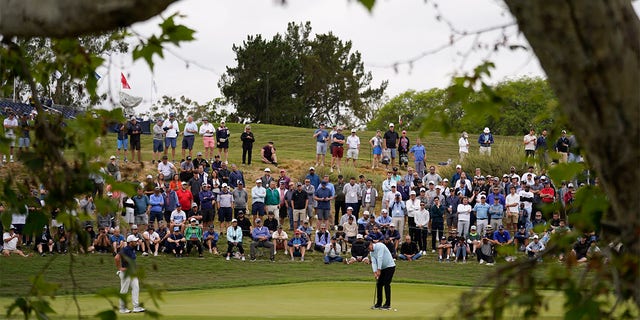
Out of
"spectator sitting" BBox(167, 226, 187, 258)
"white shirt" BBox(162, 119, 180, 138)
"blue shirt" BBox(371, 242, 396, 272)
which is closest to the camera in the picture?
"blue shirt" BBox(371, 242, 396, 272)

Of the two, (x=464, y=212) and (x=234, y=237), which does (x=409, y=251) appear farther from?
(x=234, y=237)

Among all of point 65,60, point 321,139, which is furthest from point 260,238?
point 65,60

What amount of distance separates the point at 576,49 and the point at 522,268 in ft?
3.60

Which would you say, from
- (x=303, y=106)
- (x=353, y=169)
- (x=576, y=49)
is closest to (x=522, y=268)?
(x=576, y=49)

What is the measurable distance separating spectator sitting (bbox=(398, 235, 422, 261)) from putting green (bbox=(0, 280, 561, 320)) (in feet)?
14.9

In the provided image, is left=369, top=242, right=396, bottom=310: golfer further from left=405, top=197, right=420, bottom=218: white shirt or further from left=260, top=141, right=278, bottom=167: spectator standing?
left=260, top=141, right=278, bottom=167: spectator standing

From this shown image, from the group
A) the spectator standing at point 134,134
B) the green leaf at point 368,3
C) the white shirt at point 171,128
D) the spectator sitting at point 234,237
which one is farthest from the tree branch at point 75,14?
the white shirt at point 171,128

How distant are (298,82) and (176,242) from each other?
5641 centimetres

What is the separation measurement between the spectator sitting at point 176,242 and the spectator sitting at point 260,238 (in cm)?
217

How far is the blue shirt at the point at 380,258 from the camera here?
21016mm

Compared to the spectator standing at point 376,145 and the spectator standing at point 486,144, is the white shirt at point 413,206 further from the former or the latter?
the spectator standing at point 486,144

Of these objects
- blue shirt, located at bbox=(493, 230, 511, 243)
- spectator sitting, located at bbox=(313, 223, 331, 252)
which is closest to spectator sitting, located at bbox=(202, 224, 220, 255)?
spectator sitting, located at bbox=(313, 223, 331, 252)

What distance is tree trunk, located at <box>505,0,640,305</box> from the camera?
2.85 meters

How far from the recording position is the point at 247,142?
41.6 metres
